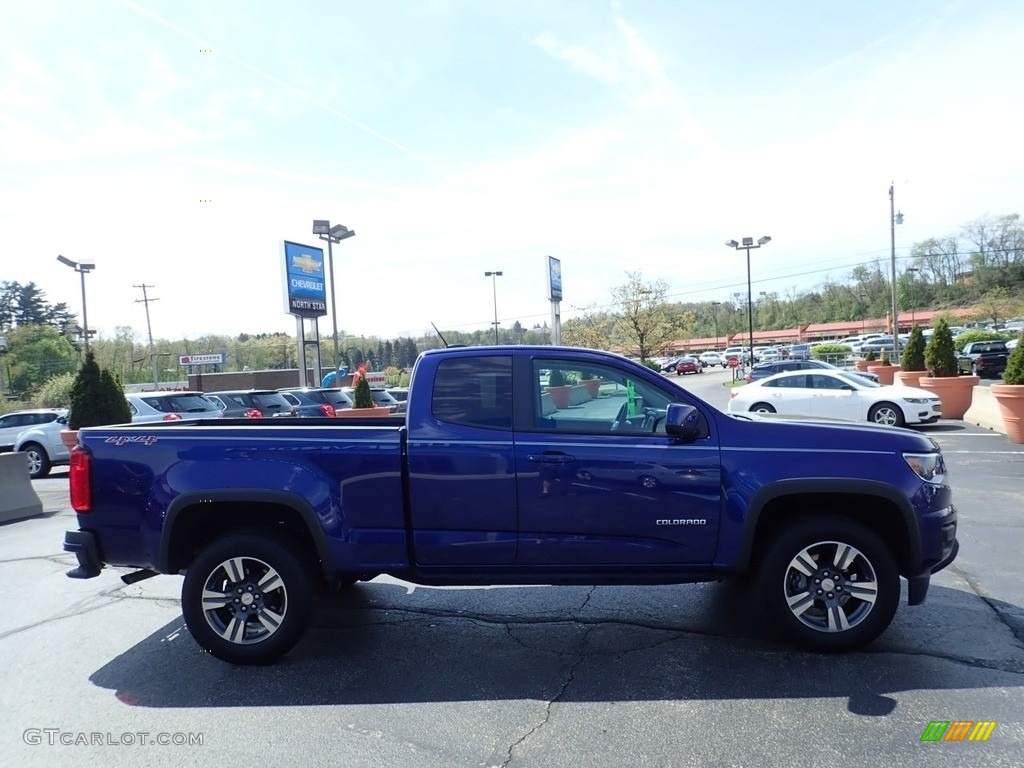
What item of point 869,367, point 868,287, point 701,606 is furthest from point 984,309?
point 701,606

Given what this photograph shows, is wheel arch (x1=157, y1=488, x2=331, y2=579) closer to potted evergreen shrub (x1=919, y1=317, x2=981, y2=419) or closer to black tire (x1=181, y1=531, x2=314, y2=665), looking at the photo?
black tire (x1=181, y1=531, x2=314, y2=665)

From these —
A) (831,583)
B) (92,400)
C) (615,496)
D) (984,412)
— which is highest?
(92,400)

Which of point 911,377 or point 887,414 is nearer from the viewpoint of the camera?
point 887,414

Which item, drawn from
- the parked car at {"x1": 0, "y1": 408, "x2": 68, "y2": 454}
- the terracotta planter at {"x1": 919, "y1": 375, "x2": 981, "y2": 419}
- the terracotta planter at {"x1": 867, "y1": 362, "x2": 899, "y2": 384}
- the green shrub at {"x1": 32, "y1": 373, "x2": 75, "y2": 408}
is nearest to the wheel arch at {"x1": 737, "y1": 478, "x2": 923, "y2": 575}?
the terracotta planter at {"x1": 919, "y1": 375, "x2": 981, "y2": 419}

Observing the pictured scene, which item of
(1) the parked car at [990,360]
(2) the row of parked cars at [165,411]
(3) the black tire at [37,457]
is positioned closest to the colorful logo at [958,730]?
(2) the row of parked cars at [165,411]

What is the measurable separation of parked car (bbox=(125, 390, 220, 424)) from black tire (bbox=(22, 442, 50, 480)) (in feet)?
6.87

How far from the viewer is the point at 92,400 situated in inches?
530

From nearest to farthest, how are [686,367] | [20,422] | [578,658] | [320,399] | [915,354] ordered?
[578,658] → [20,422] → [915,354] → [320,399] → [686,367]

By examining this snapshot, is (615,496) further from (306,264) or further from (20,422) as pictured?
(306,264)

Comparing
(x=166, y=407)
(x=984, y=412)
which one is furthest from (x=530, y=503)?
(x=984, y=412)

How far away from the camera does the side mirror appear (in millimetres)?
4164

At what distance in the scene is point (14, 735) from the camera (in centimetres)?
370

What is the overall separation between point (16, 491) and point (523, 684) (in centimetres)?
930

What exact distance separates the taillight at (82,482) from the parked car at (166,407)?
1195cm
